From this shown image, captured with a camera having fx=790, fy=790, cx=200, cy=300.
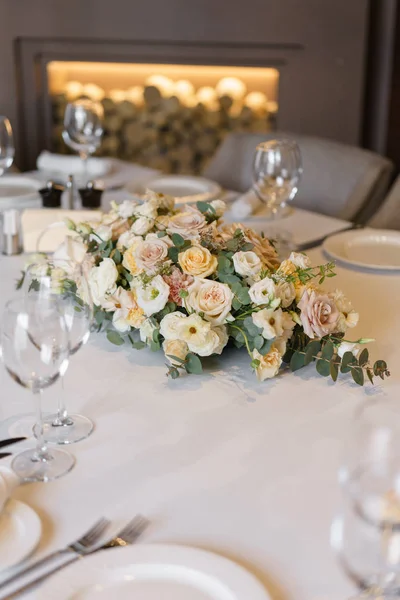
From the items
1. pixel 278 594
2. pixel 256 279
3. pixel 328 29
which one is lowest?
pixel 278 594

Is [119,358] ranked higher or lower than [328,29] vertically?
lower

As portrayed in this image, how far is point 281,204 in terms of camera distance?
6.15 ft

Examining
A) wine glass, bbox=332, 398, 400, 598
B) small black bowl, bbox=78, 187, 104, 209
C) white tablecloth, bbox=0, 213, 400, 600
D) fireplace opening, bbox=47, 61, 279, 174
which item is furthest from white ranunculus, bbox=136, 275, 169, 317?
fireplace opening, bbox=47, 61, 279, 174

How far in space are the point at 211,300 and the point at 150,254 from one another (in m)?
0.13

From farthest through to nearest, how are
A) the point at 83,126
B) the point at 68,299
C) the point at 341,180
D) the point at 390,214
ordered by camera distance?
the point at 341,180 → the point at 83,126 → the point at 390,214 → the point at 68,299

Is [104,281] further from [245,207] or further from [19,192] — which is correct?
[19,192]

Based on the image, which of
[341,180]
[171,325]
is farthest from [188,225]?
[341,180]

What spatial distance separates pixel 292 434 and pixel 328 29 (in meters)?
2.57

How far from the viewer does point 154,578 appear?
0.76m

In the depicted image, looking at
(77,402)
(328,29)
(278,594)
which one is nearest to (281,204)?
(77,402)

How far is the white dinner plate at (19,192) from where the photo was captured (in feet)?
6.79

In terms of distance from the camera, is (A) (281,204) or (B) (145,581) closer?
(B) (145,581)

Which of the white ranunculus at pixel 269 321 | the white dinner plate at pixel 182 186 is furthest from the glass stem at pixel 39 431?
the white dinner plate at pixel 182 186

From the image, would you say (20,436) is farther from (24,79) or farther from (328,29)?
(24,79)
